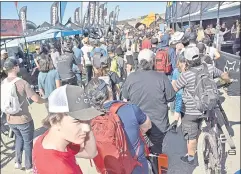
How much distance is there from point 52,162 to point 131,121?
2.99 feet

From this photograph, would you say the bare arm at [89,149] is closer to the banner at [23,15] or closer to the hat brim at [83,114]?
the hat brim at [83,114]

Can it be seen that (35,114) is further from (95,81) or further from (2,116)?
(95,81)

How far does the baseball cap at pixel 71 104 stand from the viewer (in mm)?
1512

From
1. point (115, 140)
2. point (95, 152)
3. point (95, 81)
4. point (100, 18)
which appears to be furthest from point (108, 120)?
point (100, 18)

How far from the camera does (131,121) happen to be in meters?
2.21

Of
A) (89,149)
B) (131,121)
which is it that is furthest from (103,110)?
(89,149)

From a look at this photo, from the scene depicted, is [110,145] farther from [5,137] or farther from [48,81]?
[5,137]

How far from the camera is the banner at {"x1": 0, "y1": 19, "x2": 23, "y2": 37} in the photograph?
938 centimetres

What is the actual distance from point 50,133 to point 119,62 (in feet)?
17.9

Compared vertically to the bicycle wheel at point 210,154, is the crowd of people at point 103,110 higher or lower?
higher

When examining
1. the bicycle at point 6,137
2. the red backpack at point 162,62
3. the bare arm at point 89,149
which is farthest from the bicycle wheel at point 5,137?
the bare arm at point 89,149

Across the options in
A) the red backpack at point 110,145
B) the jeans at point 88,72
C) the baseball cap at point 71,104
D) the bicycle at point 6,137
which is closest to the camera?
the baseball cap at point 71,104

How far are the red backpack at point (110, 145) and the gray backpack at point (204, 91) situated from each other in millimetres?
1309

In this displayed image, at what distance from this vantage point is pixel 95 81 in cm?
239
